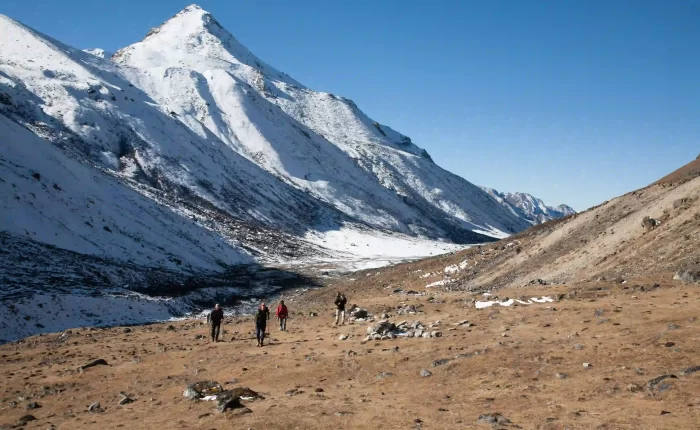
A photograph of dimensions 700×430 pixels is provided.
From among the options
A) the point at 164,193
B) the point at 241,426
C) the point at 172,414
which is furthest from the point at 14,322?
the point at 164,193

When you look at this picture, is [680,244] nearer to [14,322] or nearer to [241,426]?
[241,426]

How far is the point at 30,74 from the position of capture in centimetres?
14500

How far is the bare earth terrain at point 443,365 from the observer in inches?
498

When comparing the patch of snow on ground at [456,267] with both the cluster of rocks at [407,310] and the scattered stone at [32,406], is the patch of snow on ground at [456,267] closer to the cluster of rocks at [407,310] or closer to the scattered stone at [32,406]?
the cluster of rocks at [407,310]

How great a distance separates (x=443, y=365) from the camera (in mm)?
16922

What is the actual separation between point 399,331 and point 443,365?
5581mm

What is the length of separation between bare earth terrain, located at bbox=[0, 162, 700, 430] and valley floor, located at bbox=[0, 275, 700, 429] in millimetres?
69

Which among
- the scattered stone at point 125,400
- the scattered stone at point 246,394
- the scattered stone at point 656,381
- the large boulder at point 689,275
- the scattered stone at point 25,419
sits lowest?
the scattered stone at point 25,419

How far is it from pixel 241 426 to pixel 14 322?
33398 mm

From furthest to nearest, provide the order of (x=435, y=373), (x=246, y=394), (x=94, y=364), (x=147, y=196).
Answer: (x=147, y=196), (x=94, y=364), (x=435, y=373), (x=246, y=394)

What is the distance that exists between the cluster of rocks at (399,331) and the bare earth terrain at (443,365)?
40 centimetres

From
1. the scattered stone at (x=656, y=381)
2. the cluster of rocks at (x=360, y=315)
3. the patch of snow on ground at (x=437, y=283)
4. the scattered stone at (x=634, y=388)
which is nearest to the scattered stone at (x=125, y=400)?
the cluster of rocks at (x=360, y=315)

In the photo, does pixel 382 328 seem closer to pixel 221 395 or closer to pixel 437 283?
pixel 221 395

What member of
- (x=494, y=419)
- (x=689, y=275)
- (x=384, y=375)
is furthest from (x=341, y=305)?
(x=689, y=275)
